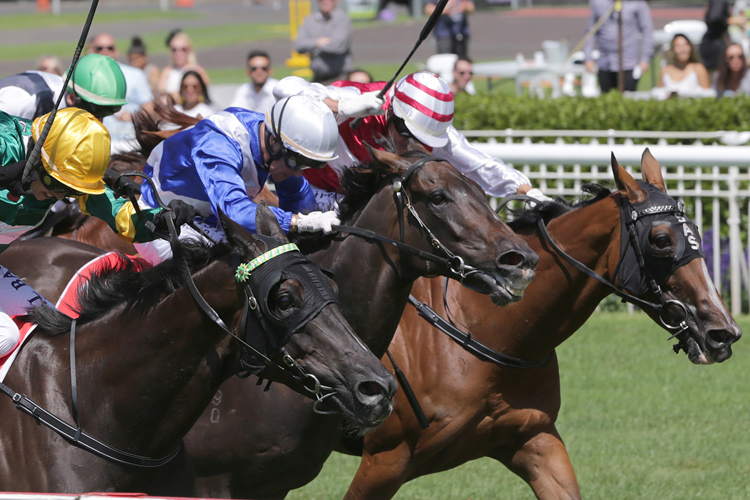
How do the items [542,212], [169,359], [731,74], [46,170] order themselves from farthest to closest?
[731,74] < [542,212] < [46,170] < [169,359]

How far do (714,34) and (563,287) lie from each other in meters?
8.85

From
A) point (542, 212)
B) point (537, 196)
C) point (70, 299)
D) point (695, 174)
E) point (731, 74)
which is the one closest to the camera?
point (70, 299)

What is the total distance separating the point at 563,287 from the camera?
156 inches

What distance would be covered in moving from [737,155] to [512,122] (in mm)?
2122

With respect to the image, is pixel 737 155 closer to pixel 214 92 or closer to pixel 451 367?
pixel 451 367

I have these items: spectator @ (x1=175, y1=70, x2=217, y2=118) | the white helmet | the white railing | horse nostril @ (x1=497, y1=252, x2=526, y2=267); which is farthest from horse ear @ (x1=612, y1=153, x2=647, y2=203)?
spectator @ (x1=175, y1=70, x2=217, y2=118)

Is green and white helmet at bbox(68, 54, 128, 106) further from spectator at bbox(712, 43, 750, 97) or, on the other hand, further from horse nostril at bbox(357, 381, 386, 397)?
spectator at bbox(712, 43, 750, 97)

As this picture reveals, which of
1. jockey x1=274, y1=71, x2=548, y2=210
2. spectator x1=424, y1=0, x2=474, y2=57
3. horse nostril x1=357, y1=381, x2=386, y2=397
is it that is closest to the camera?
horse nostril x1=357, y1=381, x2=386, y2=397

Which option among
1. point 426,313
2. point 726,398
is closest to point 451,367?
point 426,313

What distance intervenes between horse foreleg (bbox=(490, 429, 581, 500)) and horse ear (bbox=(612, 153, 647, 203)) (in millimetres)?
1026

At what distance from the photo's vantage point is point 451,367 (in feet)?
13.2

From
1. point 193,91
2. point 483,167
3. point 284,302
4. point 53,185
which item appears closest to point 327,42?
point 193,91

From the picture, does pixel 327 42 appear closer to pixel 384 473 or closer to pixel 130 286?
pixel 384 473

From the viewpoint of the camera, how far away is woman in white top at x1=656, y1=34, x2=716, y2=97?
10.3 meters
